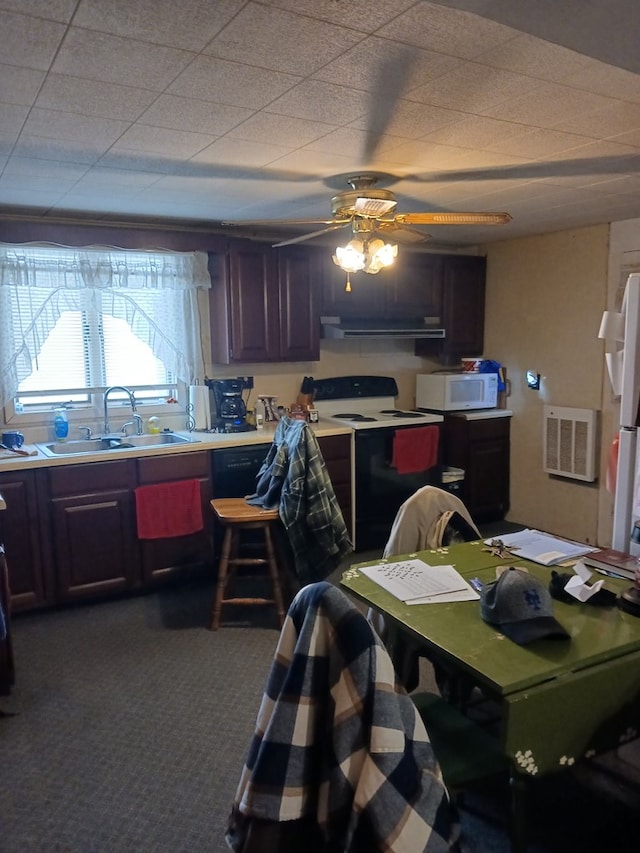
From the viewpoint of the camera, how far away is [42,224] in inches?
142

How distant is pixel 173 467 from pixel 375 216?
1.85 metres

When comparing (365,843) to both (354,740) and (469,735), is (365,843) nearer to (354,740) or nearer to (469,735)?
(354,740)

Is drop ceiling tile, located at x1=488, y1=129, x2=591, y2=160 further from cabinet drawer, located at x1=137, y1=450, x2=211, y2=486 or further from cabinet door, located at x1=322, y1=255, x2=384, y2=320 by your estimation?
cabinet drawer, located at x1=137, y1=450, x2=211, y2=486

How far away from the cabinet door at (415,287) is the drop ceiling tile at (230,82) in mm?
2799

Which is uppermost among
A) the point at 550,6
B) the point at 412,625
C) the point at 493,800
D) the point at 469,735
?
the point at 550,6

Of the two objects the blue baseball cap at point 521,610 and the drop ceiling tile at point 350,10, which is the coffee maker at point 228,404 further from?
the drop ceiling tile at point 350,10

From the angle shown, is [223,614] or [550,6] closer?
[550,6]

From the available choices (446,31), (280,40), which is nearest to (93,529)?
(280,40)

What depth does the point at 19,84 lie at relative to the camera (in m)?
1.78

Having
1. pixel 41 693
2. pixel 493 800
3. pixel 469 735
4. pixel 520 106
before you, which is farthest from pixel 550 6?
pixel 41 693

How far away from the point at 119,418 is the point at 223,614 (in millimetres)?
1496

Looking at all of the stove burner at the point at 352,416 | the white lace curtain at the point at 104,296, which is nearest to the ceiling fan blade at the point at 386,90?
the white lace curtain at the point at 104,296

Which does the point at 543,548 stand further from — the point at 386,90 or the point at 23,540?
the point at 23,540

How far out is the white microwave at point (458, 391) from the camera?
15.6ft
